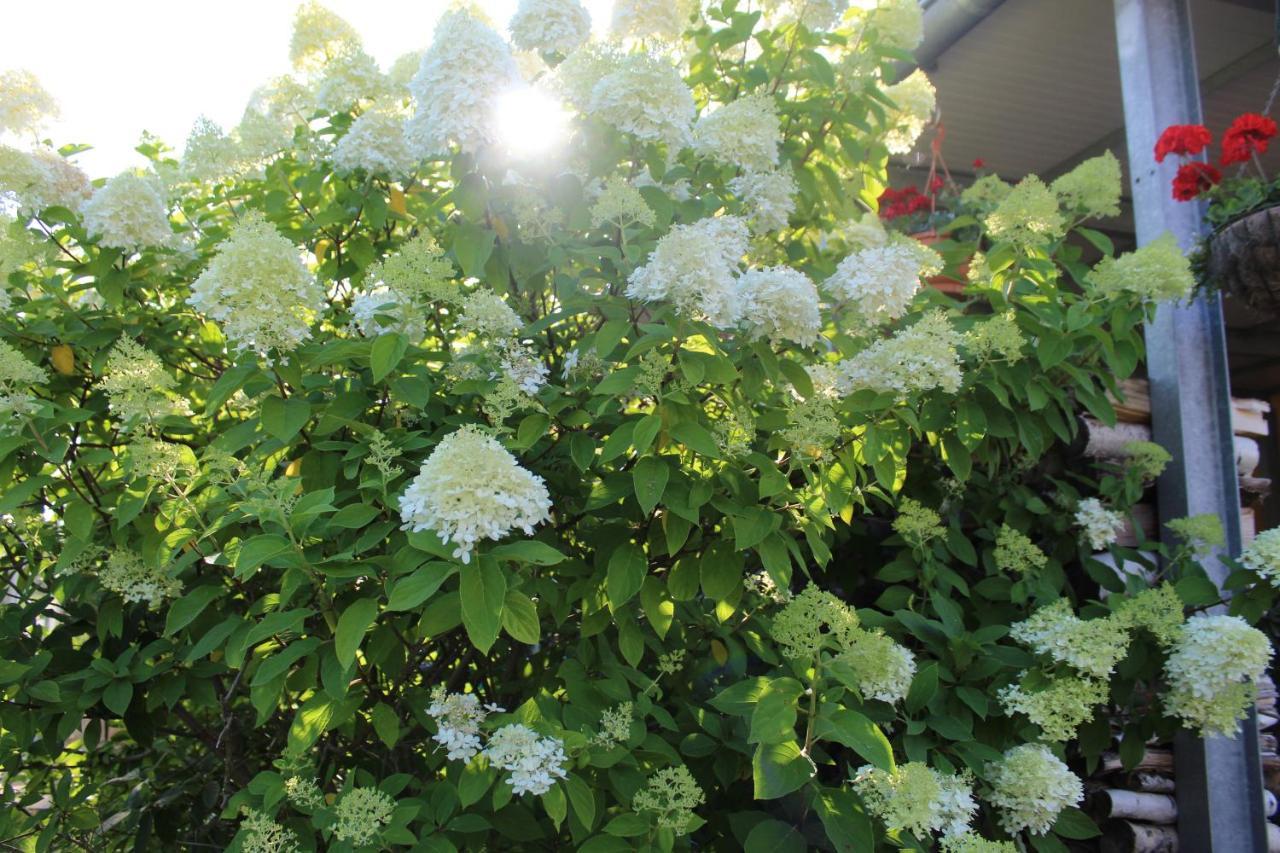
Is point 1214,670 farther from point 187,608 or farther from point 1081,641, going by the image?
point 187,608

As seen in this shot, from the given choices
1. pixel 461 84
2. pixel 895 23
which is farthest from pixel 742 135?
pixel 895 23

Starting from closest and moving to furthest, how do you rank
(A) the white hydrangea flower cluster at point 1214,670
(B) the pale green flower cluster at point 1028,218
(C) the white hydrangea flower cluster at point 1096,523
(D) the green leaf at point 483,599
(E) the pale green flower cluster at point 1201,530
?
(D) the green leaf at point 483,599 → (A) the white hydrangea flower cluster at point 1214,670 → (B) the pale green flower cluster at point 1028,218 → (E) the pale green flower cluster at point 1201,530 → (C) the white hydrangea flower cluster at point 1096,523

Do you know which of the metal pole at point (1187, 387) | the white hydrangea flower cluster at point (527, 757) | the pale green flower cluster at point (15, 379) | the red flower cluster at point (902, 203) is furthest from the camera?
the red flower cluster at point (902, 203)

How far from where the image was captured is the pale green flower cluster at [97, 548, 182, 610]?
1.86 metres

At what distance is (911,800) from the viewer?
1590 mm

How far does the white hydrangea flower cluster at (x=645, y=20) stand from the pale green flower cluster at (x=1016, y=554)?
5.41ft

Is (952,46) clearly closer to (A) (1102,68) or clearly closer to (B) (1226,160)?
(A) (1102,68)

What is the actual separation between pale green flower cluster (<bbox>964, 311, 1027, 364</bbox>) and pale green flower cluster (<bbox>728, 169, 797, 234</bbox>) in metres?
0.55

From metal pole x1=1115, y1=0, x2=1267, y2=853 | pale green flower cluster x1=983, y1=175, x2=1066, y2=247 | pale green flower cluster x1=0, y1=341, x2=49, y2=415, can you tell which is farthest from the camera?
metal pole x1=1115, y1=0, x2=1267, y2=853

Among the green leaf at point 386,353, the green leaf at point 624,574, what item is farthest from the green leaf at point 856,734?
the green leaf at point 386,353

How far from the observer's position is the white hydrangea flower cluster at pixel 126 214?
2.02 m

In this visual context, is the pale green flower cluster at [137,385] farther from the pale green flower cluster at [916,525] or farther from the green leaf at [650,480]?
the pale green flower cluster at [916,525]

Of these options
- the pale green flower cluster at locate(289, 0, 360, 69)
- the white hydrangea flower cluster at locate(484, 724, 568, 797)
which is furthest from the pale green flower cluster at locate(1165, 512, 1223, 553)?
the pale green flower cluster at locate(289, 0, 360, 69)

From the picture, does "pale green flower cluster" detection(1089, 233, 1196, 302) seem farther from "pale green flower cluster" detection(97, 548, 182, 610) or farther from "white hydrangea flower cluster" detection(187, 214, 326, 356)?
"pale green flower cluster" detection(97, 548, 182, 610)
